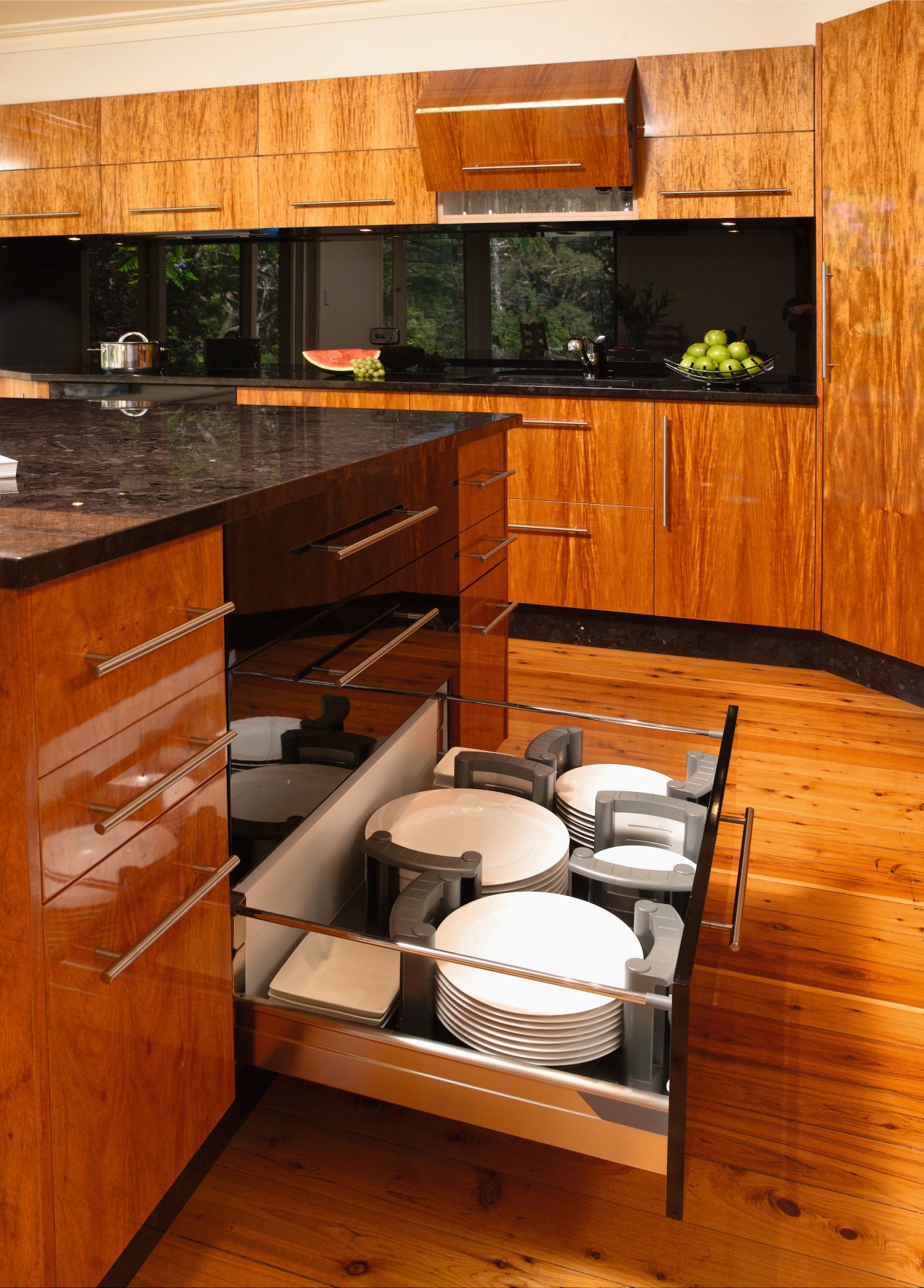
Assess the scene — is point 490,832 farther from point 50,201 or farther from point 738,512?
point 50,201

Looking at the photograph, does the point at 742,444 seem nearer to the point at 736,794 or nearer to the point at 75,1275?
the point at 736,794

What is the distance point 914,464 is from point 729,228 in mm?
1282

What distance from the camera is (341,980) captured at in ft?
4.45

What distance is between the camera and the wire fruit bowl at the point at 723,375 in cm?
354

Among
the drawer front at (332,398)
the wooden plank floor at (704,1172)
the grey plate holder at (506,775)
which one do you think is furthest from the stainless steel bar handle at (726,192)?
the grey plate holder at (506,775)

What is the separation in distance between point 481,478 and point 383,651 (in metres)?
0.70

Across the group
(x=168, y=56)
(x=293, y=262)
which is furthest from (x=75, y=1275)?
(x=168, y=56)

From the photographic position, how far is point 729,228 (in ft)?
12.4

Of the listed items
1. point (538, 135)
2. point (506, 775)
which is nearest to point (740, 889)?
point (506, 775)

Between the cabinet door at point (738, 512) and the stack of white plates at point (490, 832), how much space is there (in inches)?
77.3

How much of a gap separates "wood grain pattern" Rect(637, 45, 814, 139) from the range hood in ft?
0.28

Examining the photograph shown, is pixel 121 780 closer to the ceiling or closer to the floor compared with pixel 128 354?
closer to the floor

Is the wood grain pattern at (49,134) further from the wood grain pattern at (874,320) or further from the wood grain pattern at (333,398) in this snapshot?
the wood grain pattern at (874,320)

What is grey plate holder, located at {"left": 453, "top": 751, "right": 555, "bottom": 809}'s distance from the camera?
1.80m
